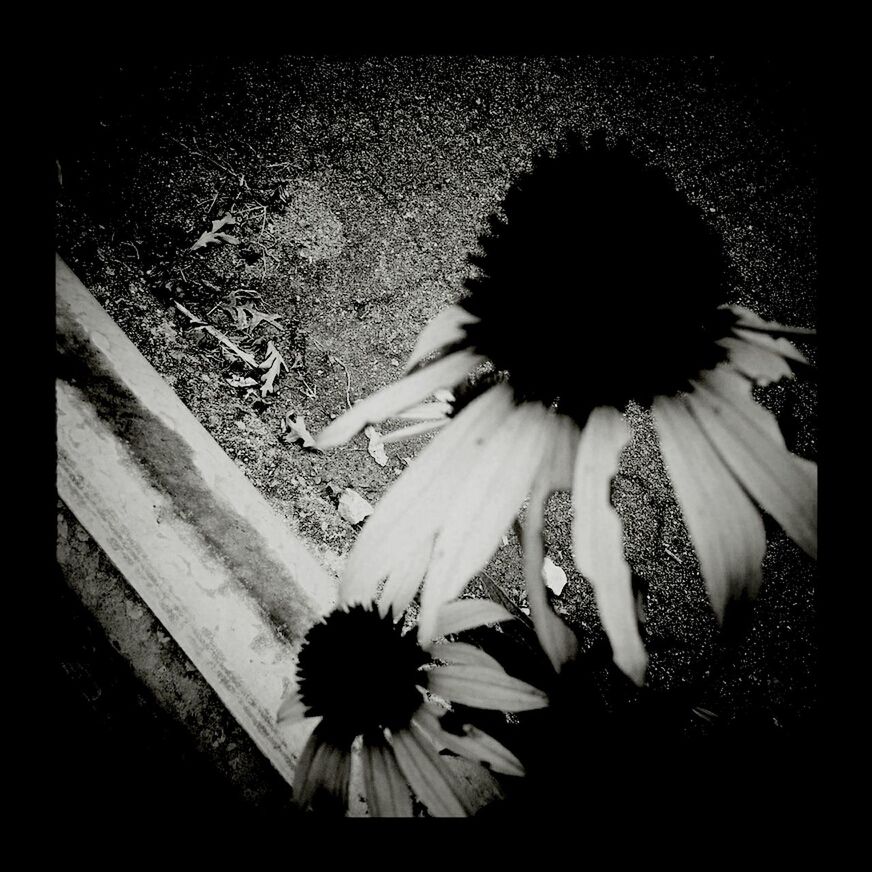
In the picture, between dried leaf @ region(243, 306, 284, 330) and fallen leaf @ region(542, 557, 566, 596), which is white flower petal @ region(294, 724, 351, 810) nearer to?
fallen leaf @ region(542, 557, 566, 596)

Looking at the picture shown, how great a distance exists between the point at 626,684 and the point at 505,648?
196 mm

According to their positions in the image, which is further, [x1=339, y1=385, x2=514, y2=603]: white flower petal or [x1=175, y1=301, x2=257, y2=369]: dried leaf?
[x1=175, y1=301, x2=257, y2=369]: dried leaf

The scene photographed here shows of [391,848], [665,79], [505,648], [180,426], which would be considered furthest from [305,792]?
[665,79]

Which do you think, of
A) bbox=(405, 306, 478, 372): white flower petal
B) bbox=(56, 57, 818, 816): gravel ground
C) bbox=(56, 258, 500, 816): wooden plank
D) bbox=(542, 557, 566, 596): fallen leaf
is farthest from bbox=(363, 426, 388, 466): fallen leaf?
bbox=(405, 306, 478, 372): white flower petal

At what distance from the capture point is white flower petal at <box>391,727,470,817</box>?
0.48 meters

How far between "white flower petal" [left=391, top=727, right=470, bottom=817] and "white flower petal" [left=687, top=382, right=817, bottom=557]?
0.42 metres

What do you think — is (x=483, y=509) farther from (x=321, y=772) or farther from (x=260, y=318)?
(x=260, y=318)

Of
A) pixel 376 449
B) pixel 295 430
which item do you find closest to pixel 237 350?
pixel 295 430

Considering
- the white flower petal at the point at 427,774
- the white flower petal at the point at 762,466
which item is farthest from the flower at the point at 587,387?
the white flower petal at the point at 427,774

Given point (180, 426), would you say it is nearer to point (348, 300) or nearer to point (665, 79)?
point (348, 300)

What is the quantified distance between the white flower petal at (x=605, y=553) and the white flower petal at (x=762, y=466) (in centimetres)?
7

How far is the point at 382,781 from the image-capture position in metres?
0.52

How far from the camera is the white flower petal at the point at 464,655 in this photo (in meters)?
0.54

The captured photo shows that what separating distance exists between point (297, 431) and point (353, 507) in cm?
18
